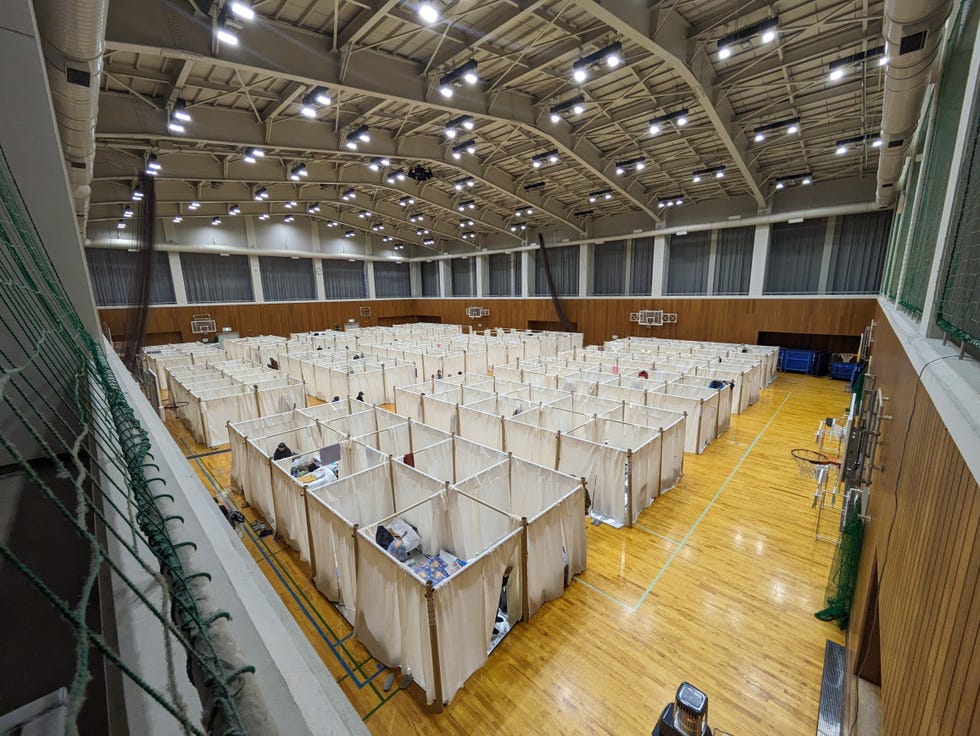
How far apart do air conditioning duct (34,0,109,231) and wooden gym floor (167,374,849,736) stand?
6.77 meters

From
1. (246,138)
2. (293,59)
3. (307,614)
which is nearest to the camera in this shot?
(307,614)

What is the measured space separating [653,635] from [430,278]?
33.0 metres

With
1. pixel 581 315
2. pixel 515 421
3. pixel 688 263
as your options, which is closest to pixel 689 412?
pixel 515 421

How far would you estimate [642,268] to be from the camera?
22859mm

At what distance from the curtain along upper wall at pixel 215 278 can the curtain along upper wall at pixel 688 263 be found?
2552 cm

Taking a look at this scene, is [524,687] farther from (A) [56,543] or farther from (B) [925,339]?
(B) [925,339]

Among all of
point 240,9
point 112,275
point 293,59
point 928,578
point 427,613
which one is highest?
point 293,59

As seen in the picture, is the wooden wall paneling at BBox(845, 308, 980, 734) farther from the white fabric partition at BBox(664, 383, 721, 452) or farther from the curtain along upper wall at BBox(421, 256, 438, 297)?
the curtain along upper wall at BBox(421, 256, 438, 297)

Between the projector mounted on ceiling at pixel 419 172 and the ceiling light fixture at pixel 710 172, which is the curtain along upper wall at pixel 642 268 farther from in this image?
the projector mounted on ceiling at pixel 419 172

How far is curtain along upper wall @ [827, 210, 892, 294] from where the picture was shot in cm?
1598

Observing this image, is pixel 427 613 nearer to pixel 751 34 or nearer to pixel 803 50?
pixel 751 34

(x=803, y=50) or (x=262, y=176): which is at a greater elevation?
(x=803, y=50)

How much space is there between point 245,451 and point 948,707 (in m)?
8.20

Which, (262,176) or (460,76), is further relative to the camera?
(262,176)
